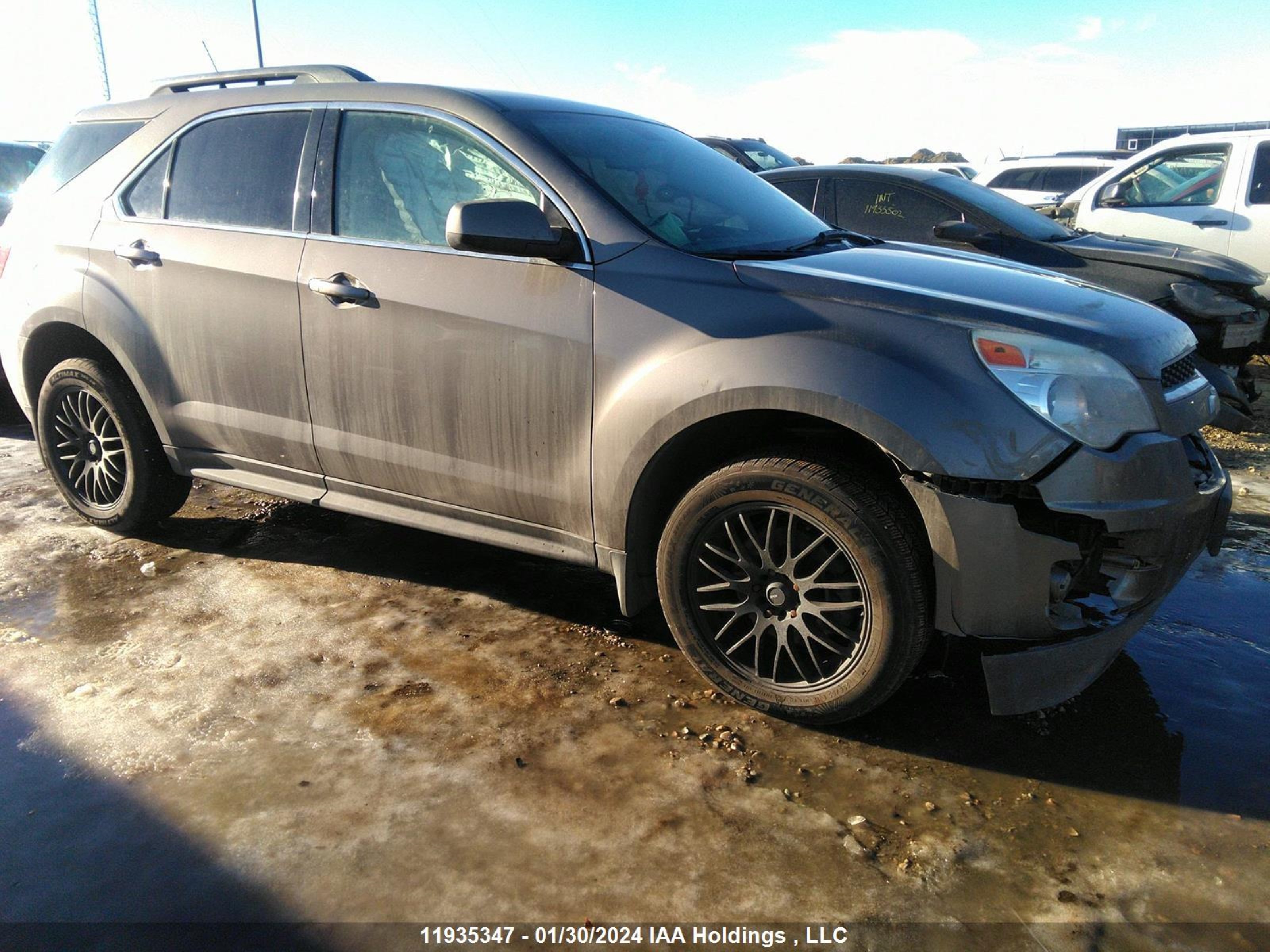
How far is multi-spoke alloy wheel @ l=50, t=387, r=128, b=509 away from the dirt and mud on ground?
1.83ft

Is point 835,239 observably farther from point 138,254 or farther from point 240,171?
point 138,254

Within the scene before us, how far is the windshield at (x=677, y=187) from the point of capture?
115 inches

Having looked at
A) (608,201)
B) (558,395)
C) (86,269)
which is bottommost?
(558,395)

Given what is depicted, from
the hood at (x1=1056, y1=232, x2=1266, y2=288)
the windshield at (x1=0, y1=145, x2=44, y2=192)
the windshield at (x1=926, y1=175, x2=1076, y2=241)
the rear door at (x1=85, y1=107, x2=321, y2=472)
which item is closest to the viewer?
the rear door at (x1=85, y1=107, x2=321, y2=472)

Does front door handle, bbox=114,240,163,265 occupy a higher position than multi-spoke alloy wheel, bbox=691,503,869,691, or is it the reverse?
front door handle, bbox=114,240,163,265

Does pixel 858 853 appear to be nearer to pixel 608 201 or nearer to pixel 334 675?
pixel 334 675

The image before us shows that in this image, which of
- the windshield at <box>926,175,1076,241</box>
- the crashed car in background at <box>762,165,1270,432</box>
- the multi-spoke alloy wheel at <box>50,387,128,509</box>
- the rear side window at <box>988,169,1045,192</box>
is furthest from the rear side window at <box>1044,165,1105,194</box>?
the multi-spoke alloy wheel at <box>50,387,128,509</box>

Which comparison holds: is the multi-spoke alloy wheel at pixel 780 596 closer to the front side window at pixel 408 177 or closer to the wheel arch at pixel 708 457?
the wheel arch at pixel 708 457

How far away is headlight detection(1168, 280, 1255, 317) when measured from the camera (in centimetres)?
568

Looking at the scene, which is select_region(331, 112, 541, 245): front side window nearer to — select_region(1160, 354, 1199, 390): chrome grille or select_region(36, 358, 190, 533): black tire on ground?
select_region(36, 358, 190, 533): black tire on ground

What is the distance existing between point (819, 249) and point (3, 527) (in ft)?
12.7

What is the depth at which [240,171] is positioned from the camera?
3479 mm

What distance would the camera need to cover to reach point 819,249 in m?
3.15

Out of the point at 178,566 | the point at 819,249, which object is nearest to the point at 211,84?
the point at 178,566
